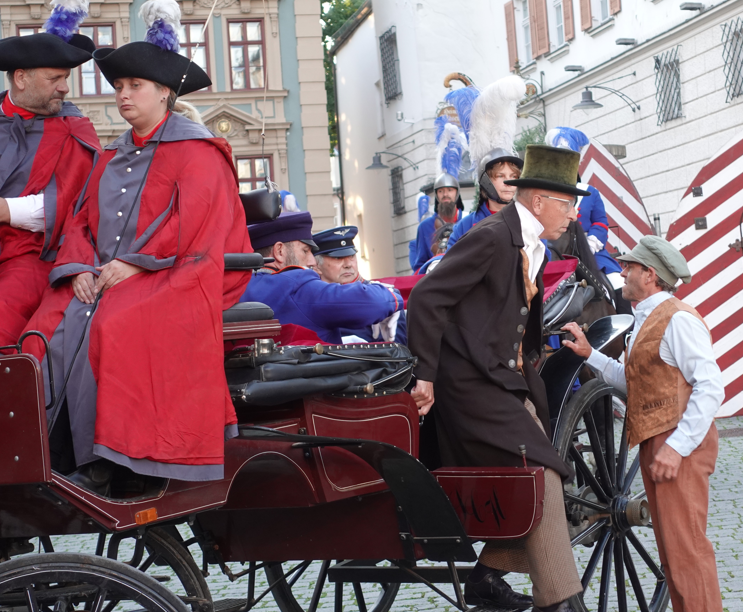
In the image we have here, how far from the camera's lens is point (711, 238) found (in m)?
8.37

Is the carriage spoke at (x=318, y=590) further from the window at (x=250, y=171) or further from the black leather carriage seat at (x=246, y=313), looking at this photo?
the window at (x=250, y=171)

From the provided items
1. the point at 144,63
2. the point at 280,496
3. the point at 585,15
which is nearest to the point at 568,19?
the point at 585,15

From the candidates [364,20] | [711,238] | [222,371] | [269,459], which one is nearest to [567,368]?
[269,459]

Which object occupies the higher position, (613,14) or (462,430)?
(613,14)

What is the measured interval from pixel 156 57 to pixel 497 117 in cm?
330

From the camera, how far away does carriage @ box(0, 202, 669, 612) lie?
105 inches

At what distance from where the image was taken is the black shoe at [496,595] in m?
3.72

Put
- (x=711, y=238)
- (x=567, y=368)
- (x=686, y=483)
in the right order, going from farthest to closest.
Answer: (x=711, y=238) < (x=567, y=368) < (x=686, y=483)

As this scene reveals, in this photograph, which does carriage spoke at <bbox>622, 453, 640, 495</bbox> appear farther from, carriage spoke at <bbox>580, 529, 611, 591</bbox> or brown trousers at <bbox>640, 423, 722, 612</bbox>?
brown trousers at <bbox>640, 423, 722, 612</bbox>

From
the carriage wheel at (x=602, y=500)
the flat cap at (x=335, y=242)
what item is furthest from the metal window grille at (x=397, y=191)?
the carriage wheel at (x=602, y=500)

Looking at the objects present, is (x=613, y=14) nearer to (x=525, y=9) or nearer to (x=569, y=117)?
(x=569, y=117)

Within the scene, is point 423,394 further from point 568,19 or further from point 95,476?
point 568,19

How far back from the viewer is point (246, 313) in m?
3.15

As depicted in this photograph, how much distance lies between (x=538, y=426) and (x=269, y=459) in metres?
1.00
